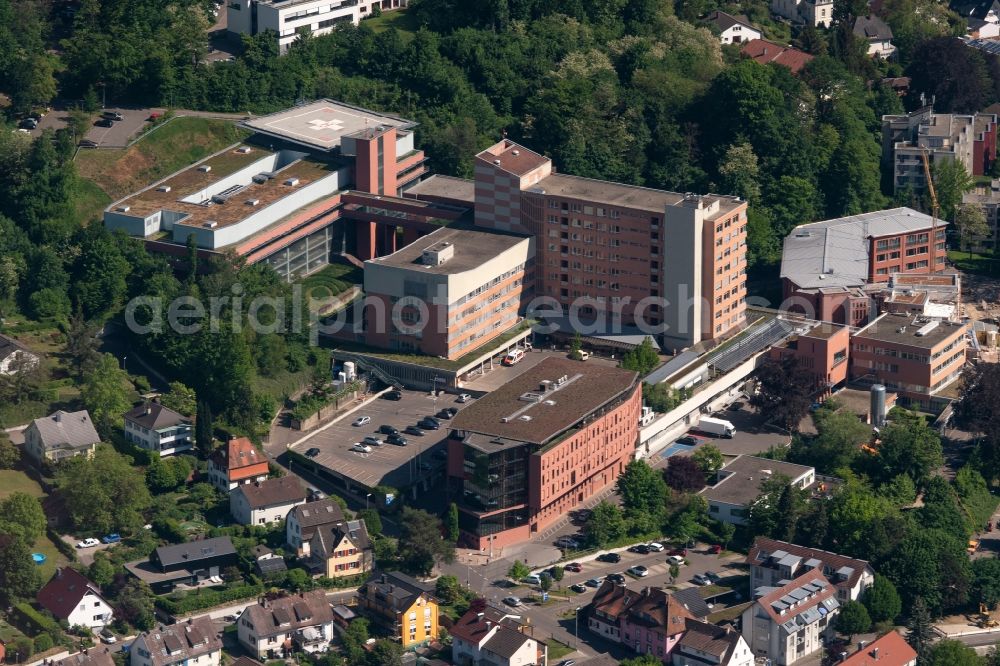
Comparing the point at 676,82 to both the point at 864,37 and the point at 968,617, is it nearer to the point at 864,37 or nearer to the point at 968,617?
the point at 864,37

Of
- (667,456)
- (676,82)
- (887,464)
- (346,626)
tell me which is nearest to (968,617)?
(887,464)

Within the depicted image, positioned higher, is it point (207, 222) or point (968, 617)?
point (207, 222)

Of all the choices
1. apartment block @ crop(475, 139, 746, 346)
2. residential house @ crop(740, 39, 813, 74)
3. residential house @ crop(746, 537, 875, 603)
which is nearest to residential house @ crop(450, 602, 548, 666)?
residential house @ crop(746, 537, 875, 603)

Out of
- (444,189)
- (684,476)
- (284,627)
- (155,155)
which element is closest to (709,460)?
(684,476)

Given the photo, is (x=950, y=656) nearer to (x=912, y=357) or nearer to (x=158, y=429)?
(x=912, y=357)

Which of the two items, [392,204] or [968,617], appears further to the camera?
[392,204]

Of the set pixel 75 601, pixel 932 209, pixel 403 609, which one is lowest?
pixel 403 609
